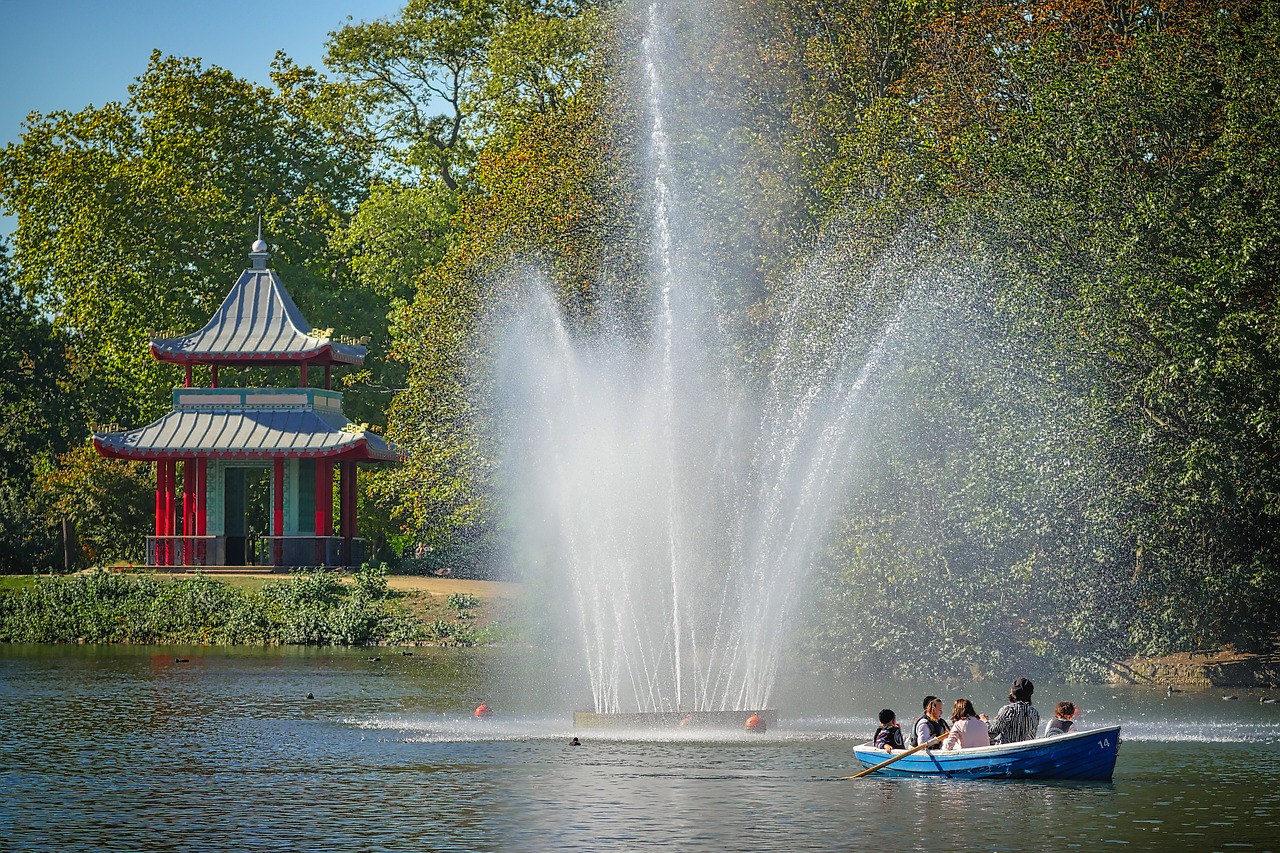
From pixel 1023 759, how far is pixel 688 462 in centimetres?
2204

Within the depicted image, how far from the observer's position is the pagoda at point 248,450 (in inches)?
2569

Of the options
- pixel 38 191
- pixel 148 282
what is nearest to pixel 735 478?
pixel 148 282

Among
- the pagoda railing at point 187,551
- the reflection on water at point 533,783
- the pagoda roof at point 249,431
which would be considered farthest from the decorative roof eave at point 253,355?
the reflection on water at point 533,783

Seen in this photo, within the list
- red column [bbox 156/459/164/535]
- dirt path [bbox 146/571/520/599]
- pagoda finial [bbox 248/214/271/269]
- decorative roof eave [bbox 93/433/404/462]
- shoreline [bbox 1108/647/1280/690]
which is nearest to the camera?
shoreline [bbox 1108/647/1280/690]

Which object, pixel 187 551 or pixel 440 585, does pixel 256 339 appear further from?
pixel 440 585

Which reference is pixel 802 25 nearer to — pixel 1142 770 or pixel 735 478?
pixel 735 478

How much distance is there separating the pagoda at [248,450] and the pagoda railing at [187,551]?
0.04 meters

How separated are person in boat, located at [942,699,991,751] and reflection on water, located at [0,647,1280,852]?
1.76ft

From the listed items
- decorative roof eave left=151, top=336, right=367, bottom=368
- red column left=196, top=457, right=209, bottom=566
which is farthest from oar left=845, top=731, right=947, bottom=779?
red column left=196, top=457, right=209, bottom=566

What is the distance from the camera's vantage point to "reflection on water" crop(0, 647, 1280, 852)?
778 inches

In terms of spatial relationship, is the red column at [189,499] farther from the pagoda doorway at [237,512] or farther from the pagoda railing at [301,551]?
the pagoda railing at [301,551]

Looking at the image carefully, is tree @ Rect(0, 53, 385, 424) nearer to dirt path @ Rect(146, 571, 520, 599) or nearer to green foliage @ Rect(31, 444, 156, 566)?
green foliage @ Rect(31, 444, 156, 566)

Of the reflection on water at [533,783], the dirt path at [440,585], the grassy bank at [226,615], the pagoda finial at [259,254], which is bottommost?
the reflection on water at [533,783]

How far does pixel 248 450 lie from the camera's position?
64750mm
